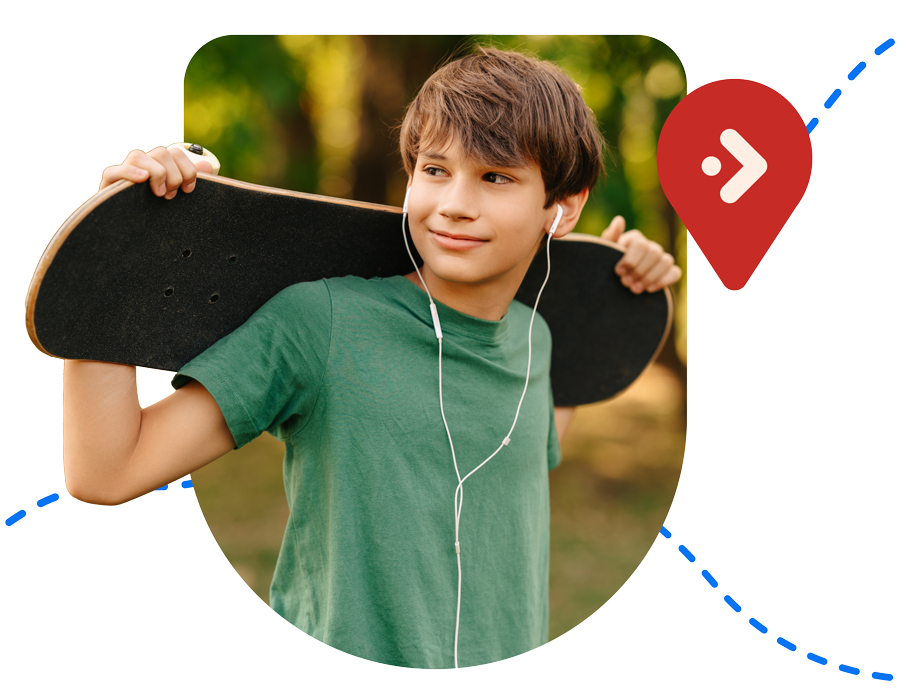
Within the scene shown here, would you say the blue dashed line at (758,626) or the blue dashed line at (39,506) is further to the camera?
the blue dashed line at (758,626)

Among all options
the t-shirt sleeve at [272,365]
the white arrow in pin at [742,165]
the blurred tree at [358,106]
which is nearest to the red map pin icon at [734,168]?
the white arrow in pin at [742,165]

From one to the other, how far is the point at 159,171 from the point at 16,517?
0.75 m

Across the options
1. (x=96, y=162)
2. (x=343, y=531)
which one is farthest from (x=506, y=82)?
(x=96, y=162)

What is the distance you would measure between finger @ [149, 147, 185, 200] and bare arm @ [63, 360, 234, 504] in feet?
1.03

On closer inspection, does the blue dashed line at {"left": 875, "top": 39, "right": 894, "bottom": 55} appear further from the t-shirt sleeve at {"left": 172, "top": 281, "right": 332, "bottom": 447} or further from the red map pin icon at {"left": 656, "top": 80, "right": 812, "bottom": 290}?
the t-shirt sleeve at {"left": 172, "top": 281, "right": 332, "bottom": 447}

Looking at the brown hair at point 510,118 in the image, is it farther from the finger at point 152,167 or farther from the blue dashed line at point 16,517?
the blue dashed line at point 16,517

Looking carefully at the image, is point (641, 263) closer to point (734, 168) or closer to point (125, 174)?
point (734, 168)

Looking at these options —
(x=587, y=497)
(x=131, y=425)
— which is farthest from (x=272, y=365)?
(x=587, y=497)

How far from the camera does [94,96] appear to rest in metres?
2.44

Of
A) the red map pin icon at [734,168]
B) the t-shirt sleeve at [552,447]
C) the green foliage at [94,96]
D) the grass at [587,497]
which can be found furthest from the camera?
the grass at [587,497]

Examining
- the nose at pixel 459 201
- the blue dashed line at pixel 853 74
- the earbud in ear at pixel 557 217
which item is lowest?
the earbud in ear at pixel 557 217

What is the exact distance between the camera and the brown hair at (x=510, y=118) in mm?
1276

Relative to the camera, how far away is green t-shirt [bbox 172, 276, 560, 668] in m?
1.22

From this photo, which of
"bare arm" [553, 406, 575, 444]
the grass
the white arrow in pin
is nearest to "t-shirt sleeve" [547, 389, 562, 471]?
"bare arm" [553, 406, 575, 444]
